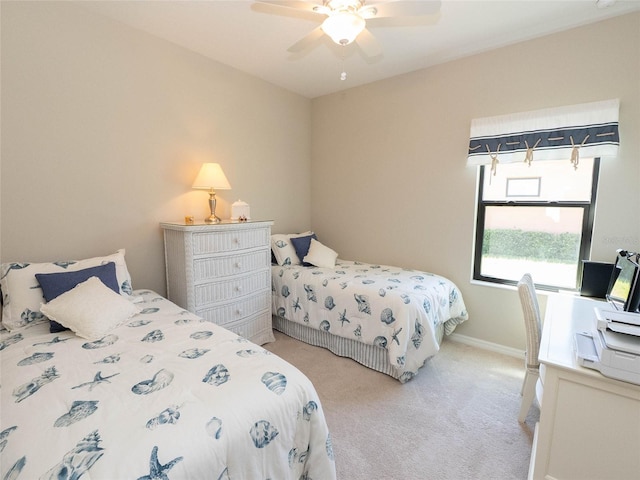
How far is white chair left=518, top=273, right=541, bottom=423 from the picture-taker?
5.87 feet

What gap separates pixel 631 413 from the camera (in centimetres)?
114

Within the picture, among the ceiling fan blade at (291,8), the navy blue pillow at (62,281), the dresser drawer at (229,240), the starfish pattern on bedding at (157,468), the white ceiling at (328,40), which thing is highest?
the white ceiling at (328,40)

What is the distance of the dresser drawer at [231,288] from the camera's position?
7.92 ft

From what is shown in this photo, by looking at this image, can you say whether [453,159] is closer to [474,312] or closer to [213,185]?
[474,312]

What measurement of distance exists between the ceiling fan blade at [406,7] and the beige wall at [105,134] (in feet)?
6.32

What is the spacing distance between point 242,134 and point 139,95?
1024 mm

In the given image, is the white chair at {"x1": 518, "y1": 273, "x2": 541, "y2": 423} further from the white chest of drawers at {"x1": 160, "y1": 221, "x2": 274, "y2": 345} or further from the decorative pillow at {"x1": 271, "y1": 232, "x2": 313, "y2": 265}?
the decorative pillow at {"x1": 271, "y1": 232, "x2": 313, "y2": 265}

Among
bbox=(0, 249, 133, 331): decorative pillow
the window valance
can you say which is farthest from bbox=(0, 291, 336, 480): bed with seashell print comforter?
the window valance

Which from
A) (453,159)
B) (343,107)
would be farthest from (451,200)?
(343,107)

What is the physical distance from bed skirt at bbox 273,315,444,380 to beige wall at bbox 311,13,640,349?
89 cm

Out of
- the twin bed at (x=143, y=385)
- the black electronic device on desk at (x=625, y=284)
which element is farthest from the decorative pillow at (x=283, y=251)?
the black electronic device on desk at (x=625, y=284)

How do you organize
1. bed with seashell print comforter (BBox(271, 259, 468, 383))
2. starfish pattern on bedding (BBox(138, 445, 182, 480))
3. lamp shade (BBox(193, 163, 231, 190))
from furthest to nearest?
1. lamp shade (BBox(193, 163, 231, 190))
2. bed with seashell print comforter (BBox(271, 259, 468, 383))
3. starfish pattern on bedding (BBox(138, 445, 182, 480))

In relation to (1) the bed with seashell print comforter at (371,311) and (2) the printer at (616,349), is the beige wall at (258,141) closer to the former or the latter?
(1) the bed with seashell print comforter at (371,311)

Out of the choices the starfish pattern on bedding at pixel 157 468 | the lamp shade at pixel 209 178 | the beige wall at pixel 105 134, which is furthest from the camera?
the lamp shade at pixel 209 178
